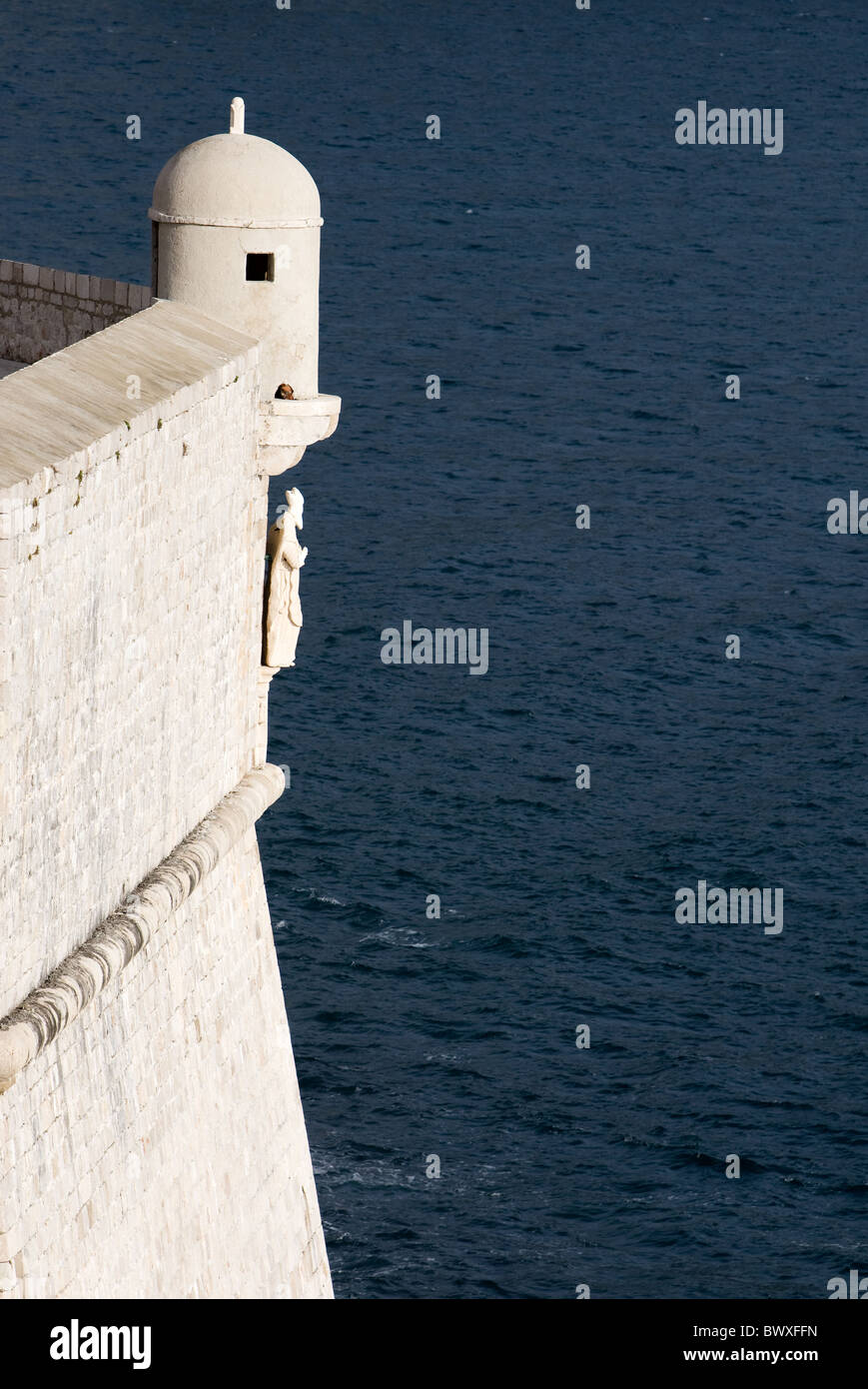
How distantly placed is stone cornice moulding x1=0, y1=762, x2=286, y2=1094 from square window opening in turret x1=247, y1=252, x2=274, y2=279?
4.95 metres

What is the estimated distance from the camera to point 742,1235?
1996 inches

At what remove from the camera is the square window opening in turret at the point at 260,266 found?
80.8 feet

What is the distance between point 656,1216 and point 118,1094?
31797 millimetres

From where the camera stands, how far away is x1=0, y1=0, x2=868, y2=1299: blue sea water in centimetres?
5278

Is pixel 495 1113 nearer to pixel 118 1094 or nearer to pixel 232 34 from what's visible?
pixel 118 1094

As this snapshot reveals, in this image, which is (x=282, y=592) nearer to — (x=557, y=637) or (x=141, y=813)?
(x=141, y=813)

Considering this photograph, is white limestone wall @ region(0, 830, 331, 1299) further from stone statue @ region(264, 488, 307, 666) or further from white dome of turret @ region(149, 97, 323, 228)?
white dome of turret @ region(149, 97, 323, 228)

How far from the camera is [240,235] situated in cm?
2436

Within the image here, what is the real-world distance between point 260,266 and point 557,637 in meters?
52.0

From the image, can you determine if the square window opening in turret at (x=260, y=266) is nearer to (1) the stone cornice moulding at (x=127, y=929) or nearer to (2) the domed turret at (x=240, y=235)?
(2) the domed turret at (x=240, y=235)

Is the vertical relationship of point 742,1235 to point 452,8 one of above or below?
below

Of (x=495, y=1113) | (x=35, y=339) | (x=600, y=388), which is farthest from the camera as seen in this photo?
(x=600, y=388)

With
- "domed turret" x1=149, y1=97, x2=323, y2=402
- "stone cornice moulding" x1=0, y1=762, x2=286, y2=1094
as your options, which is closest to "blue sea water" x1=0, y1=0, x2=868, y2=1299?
"stone cornice moulding" x1=0, y1=762, x2=286, y2=1094
